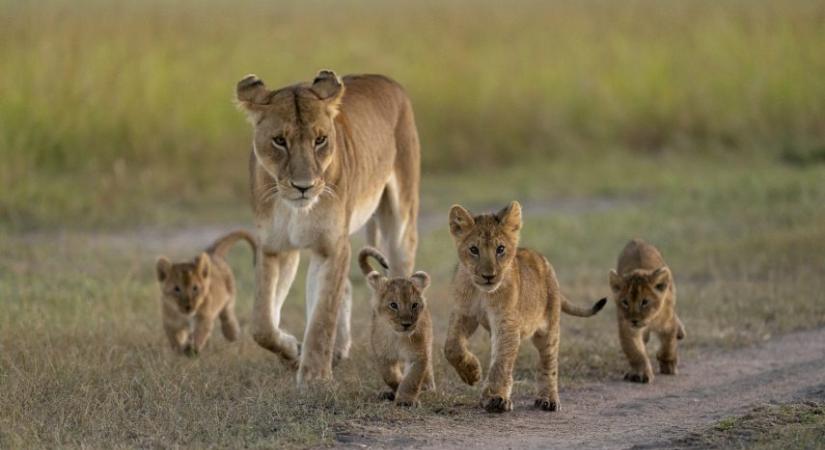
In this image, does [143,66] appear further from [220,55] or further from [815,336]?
[815,336]

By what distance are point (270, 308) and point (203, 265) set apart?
1.72 metres

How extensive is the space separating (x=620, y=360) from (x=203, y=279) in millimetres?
2569

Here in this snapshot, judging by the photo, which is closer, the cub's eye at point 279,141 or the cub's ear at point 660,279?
the cub's eye at point 279,141

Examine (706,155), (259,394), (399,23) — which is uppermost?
(399,23)

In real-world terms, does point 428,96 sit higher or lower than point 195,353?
higher

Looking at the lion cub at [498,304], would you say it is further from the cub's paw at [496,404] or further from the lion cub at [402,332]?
the lion cub at [402,332]

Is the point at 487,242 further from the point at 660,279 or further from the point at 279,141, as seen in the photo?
the point at 660,279

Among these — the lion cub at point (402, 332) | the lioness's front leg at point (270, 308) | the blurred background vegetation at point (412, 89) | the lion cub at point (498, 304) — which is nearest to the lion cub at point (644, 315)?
the lion cub at point (498, 304)

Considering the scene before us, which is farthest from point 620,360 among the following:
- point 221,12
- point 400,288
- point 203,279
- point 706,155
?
point 221,12

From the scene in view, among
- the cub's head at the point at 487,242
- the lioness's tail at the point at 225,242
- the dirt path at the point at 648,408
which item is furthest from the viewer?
the lioness's tail at the point at 225,242

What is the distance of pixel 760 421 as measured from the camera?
6.61 m

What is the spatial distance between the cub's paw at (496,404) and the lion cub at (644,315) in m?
1.22

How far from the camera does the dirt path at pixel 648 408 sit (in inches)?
255

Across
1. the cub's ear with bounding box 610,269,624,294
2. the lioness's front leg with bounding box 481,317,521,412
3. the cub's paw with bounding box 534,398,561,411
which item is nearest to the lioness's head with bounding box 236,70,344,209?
the lioness's front leg with bounding box 481,317,521,412
